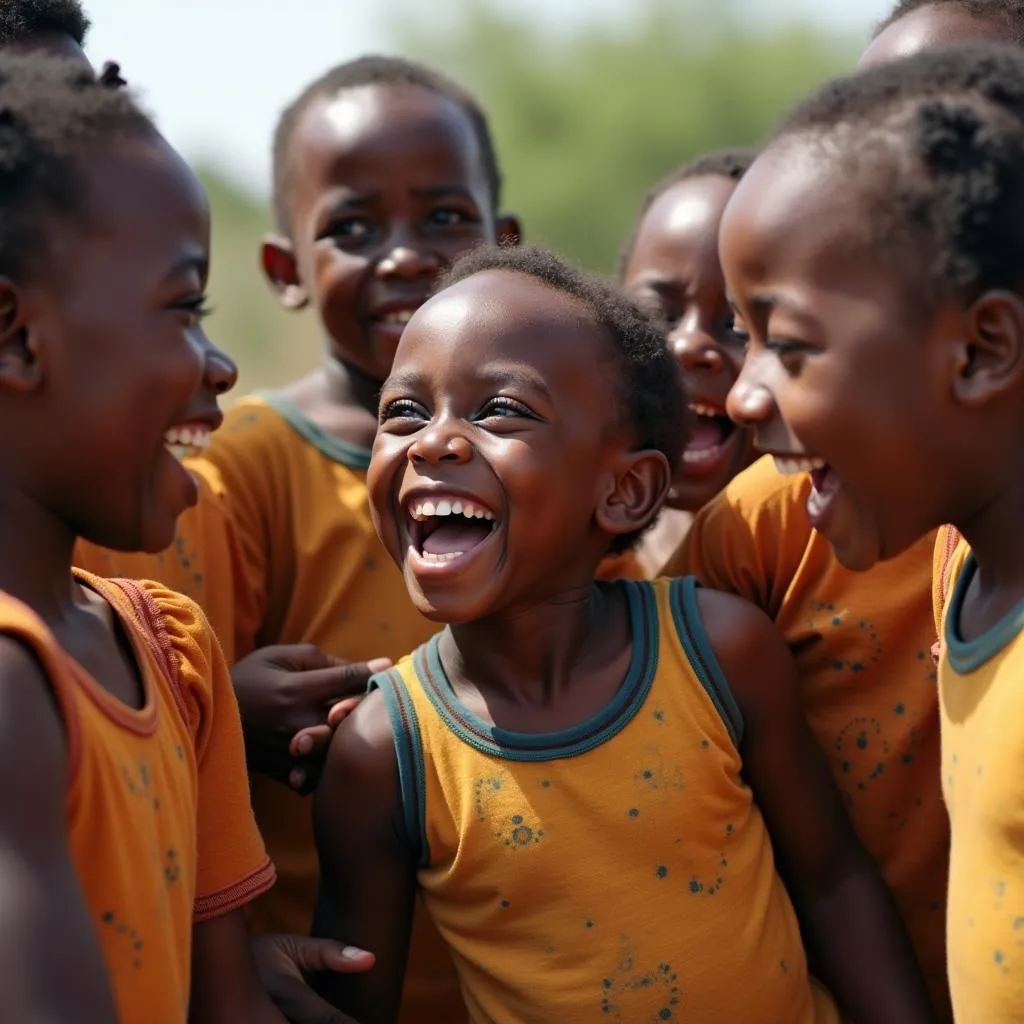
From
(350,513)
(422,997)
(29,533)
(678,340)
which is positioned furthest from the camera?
(678,340)

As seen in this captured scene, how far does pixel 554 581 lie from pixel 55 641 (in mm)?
928

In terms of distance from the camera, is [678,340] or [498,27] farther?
[498,27]

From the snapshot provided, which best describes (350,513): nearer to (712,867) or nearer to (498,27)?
(712,867)

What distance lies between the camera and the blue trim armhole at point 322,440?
10.4 ft

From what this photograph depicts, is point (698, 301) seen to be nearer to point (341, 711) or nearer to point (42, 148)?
point (341, 711)

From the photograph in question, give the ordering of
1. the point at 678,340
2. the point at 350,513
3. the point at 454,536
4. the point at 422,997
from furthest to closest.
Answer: the point at 678,340, the point at 350,513, the point at 422,997, the point at 454,536

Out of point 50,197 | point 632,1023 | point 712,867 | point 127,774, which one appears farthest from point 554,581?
point 50,197

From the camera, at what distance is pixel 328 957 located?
239 cm

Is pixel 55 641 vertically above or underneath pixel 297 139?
underneath

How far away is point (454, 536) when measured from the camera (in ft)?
8.17

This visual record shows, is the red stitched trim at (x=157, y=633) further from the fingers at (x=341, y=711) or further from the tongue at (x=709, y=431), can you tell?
the tongue at (x=709, y=431)

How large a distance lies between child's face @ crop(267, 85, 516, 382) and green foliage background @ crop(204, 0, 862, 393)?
19558 mm

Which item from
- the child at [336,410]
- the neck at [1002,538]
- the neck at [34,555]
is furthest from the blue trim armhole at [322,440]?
the neck at [1002,538]

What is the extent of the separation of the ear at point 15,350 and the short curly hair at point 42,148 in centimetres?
3
